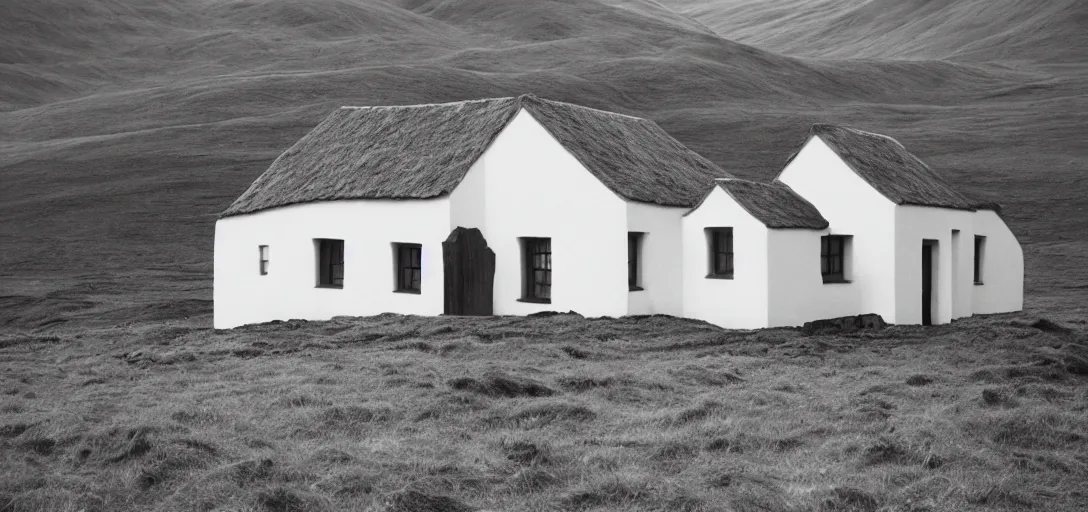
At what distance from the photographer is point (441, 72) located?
75.9m

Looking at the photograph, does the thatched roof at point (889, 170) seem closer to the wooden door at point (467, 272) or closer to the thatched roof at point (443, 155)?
the thatched roof at point (443, 155)

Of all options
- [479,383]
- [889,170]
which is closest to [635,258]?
[889,170]

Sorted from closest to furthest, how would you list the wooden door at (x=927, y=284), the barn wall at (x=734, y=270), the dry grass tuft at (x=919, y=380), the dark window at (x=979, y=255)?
1. the dry grass tuft at (x=919, y=380)
2. the barn wall at (x=734, y=270)
3. the wooden door at (x=927, y=284)
4. the dark window at (x=979, y=255)

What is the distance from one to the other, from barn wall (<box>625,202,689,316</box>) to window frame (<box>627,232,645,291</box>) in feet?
0.29

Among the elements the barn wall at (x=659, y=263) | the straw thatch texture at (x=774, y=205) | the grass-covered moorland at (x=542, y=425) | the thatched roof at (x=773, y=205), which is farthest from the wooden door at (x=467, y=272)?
the straw thatch texture at (x=774, y=205)

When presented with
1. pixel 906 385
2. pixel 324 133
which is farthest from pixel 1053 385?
→ pixel 324 133

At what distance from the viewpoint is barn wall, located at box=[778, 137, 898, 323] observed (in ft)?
82.9

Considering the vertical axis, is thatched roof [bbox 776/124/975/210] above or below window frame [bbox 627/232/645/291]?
above

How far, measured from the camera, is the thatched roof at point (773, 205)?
23655 mm

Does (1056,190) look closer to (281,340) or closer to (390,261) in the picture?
(390,261)

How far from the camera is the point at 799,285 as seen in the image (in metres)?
24.2

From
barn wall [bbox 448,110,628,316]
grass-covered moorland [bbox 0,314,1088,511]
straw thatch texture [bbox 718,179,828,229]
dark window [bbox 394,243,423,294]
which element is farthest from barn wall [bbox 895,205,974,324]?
dark window [bbox 394,243,423,294]

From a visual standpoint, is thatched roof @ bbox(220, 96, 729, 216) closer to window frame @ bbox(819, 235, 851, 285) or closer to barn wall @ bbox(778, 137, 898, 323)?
barn wall @ bbox(778, 137, 898, 323)

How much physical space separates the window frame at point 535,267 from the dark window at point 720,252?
383 centimetres
